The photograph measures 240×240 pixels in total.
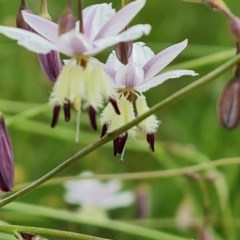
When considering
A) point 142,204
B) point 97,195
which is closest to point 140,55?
point 142,204


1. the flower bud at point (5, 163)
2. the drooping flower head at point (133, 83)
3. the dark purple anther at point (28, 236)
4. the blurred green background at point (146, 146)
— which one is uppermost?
the drooping flower head at point (133, 83)

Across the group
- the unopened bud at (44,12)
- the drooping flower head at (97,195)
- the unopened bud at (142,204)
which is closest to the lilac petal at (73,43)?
the unopened bud at (44,12)

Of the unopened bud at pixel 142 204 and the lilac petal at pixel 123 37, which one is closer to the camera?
the lilac petal at pixel 123 37

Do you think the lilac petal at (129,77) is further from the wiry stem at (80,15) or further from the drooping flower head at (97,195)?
the drooping flower head at (97,195)

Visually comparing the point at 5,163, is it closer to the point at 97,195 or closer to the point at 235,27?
the point at 235,27

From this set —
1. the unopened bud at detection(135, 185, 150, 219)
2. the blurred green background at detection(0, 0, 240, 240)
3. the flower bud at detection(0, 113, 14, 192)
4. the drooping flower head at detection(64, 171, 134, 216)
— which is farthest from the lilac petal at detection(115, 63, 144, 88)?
the drooping flower head at detection(64, 171, 134, 216)

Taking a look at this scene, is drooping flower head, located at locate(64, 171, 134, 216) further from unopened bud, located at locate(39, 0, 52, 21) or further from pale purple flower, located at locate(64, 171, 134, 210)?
unopened bud, located at locate(39, 0, 52, 21)
